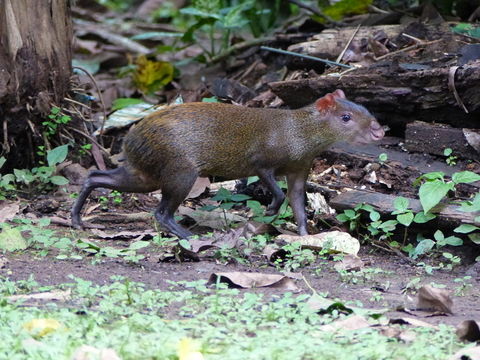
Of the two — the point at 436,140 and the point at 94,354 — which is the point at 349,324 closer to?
the point at 94,354

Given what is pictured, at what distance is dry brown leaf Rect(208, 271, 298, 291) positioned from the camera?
198 inches

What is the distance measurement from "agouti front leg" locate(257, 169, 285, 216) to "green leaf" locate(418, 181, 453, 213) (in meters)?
1.29

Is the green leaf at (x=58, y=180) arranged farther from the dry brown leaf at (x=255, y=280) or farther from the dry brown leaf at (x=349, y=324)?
the dry brown leaf at (x=349, y=324)

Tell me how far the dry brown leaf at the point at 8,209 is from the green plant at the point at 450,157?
3612mm

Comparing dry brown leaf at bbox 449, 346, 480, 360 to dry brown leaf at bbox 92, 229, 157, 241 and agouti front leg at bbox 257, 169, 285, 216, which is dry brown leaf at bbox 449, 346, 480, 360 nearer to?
dry brown leaf at bbox 92, 229, 157, 241

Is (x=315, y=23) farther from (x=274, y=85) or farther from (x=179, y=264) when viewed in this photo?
(x=179, y=264)

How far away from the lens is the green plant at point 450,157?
23.6 feet

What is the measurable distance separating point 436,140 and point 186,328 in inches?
160

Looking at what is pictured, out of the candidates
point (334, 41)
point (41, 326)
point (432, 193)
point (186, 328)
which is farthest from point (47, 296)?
point (334, 41)

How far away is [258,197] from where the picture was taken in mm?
7816

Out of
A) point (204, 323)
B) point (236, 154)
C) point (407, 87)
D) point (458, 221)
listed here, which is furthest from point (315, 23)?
point (204, 323)

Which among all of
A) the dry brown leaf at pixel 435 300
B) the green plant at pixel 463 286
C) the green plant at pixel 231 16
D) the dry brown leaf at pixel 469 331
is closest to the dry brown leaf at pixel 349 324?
the dry brown leaf at pixel 469 331

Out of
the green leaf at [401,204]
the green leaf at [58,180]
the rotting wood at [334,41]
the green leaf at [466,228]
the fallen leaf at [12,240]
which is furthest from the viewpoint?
the rotting wood at [334,41]

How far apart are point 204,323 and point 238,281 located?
1.00 meters
